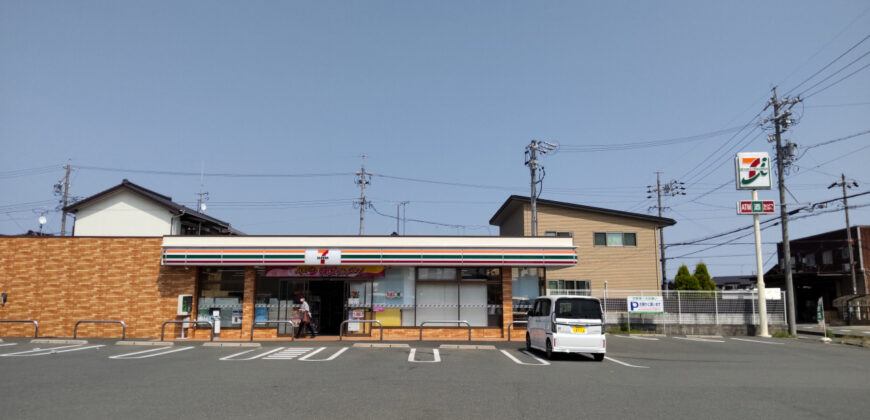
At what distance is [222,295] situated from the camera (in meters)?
21.1

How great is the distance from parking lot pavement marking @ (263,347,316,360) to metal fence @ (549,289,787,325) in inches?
571

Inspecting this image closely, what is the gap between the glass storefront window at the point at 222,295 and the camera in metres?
20.9

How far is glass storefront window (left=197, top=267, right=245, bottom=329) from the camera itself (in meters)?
20.9

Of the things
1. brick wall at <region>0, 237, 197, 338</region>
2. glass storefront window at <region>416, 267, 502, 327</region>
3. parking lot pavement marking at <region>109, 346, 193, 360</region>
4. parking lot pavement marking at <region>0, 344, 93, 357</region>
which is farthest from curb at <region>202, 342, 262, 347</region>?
glass storefront window at <region>416, 267, 502, 327</region>

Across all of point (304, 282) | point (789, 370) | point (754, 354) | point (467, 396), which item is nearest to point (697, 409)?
point (467, 396)

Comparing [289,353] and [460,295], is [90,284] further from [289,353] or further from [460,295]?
[460,295]

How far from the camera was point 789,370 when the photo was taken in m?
13.2

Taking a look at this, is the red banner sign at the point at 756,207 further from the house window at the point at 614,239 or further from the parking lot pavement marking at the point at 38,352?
the parking lot pavement marking at the point at 38,352

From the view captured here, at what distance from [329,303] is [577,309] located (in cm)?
1023

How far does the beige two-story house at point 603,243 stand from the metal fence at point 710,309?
3977 millimetres

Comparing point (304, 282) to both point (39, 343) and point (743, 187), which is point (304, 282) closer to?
point (39, 343)

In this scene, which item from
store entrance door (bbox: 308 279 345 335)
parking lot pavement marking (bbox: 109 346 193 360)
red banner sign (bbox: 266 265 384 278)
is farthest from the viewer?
store entrance door (bbox: 308 279 345 335)

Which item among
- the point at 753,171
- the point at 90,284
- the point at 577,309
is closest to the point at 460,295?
the point at 577,309

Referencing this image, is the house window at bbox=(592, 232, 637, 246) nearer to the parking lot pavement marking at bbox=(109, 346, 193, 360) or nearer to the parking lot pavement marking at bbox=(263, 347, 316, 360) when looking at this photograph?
the parking lot pavement marking at bbox=(263, 347, 316, 360)
